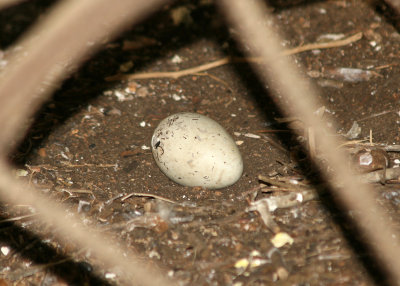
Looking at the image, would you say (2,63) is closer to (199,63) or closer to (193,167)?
(199,63)

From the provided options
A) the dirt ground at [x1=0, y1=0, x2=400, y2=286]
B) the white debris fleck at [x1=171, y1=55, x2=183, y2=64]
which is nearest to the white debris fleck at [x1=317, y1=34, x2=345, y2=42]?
the dirt ground at [x1=0, y1=0, x2=400, y2=286]

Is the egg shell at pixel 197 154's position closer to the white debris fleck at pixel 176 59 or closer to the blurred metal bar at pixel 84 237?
the blurred metal bar at pixel 84 237

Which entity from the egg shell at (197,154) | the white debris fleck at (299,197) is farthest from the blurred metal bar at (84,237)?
the white debris fleck at (299,197)

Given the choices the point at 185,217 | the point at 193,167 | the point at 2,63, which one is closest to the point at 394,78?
the point at 193,167

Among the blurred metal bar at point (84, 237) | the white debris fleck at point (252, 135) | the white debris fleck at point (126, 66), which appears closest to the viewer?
the blurred metal bar at point (84, 237)

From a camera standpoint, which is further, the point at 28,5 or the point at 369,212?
the point at 28,5

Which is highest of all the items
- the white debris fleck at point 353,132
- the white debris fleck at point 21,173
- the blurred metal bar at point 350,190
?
the white debris fleck at point 21,173

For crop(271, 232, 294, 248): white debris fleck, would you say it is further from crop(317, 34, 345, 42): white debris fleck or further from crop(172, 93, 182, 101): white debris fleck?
crop(317, 34, 345, 42): white debris fleck
